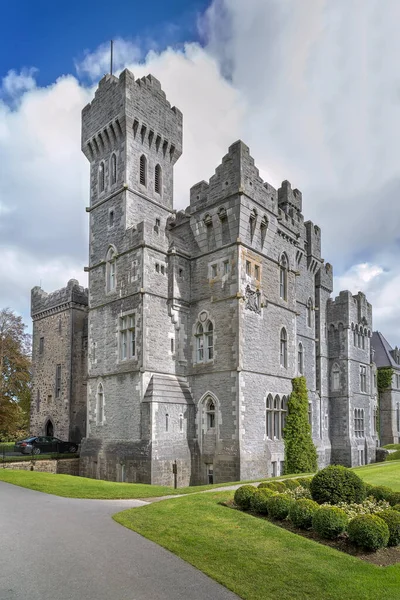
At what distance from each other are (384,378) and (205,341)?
103ft

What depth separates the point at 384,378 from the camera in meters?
52.4

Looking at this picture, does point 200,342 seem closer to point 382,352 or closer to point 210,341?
point 210,341

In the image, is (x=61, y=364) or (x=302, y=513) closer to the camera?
(x=302, y=513)

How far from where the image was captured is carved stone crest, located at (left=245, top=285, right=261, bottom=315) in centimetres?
2689

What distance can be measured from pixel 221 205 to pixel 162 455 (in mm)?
13277

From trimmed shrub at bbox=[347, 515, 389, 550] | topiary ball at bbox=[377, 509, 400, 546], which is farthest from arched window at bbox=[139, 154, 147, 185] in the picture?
trimmed shrub at bbox=[347, 515, 389, 550]

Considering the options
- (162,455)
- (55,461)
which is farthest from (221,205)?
(55,461)

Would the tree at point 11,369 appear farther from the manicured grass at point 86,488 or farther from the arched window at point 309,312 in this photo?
the arched window at point 309,312

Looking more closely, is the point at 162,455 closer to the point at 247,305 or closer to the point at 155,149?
the point at 247,305

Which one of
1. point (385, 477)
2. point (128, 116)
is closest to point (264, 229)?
point (128, 116)

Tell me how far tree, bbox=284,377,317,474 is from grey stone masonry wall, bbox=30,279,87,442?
15284 mm

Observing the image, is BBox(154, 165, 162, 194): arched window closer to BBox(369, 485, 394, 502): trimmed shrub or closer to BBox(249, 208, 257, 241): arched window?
BBox(249, 208, 257, 241): arched window

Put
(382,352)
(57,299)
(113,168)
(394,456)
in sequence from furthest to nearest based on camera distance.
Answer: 1. (382,352)
2. (394,456)
3. (57,299)
4. (113,168)

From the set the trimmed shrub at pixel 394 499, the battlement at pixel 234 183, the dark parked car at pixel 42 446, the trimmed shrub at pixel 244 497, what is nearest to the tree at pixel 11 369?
the dark parked car at pixel 42 446
